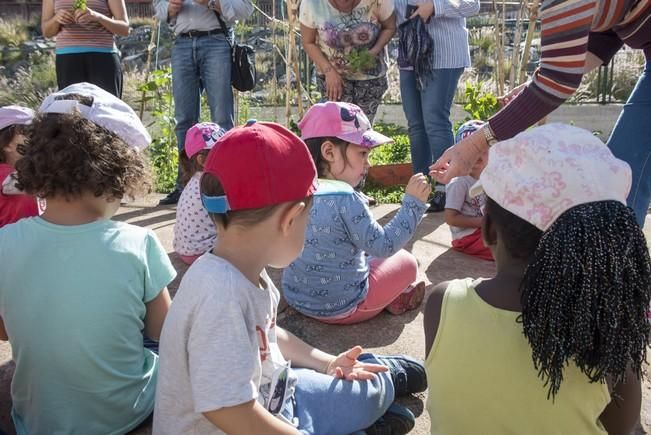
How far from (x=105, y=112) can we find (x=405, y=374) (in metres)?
1.35

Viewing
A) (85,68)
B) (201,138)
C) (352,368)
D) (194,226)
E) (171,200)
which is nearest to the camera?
(352,368)

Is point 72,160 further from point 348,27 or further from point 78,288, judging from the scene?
point 348,27

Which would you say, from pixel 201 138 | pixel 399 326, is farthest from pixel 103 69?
pixel 399 326

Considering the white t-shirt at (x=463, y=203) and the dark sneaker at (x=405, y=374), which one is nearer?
the dark sneaker at (x=405, y=374)

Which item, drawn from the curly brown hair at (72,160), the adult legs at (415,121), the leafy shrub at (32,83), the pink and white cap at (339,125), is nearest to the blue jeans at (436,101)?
the adult legs at (415,121)

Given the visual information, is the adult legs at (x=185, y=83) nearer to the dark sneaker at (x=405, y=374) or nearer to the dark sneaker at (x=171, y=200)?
the dark sneaker at (x=171, y=200)

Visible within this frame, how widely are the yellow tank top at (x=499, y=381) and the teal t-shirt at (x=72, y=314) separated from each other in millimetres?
933

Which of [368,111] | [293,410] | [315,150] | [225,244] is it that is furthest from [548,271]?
[368,111]

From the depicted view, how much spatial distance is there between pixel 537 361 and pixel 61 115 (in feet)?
5.03

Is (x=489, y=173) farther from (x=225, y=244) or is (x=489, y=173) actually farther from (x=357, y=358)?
(x=357, y=358)

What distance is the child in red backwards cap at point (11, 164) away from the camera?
2.94m

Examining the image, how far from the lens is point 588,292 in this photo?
4.34ft

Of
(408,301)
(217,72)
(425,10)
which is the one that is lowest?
(408,301)

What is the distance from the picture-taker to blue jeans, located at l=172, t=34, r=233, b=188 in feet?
16.0
